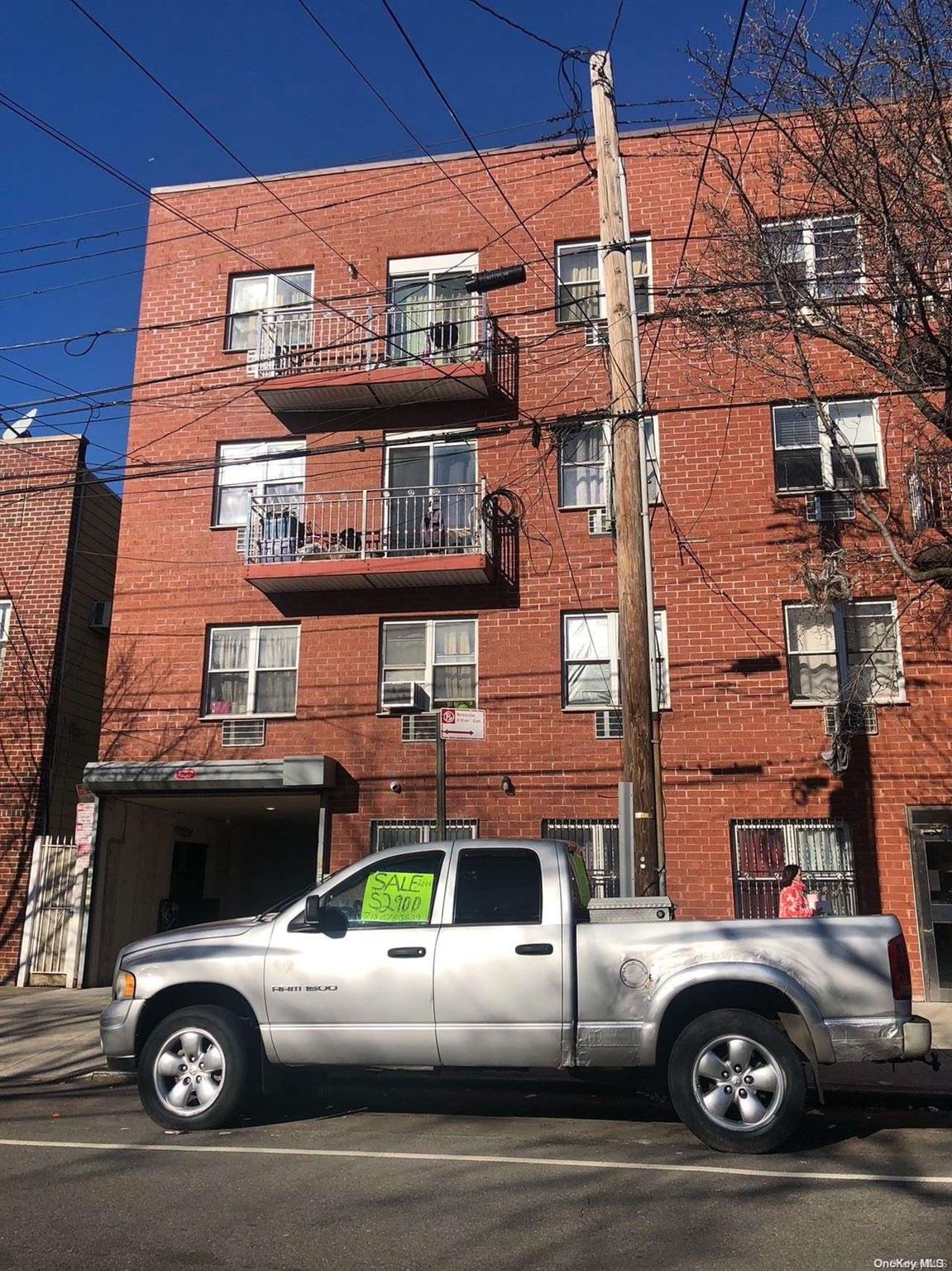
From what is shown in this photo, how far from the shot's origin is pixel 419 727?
1509cm

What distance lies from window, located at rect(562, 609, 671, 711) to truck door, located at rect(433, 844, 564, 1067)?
26.9 feet

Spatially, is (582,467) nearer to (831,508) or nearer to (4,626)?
(831,508)

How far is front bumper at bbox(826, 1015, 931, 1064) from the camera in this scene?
5.96 metres

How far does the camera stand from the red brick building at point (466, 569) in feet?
45.6

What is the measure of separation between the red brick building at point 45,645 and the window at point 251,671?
9.64ft

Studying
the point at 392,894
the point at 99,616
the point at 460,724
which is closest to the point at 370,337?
the point at 99,616

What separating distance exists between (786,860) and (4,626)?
42.5 ft

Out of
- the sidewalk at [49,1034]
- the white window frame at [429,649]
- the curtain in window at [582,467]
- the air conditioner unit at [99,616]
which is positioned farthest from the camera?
the air conditioner unit at [99,616]

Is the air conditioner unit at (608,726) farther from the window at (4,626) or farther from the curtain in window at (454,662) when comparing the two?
the window at (4,626)

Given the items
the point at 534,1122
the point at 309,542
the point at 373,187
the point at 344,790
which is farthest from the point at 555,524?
the point at 534,1122

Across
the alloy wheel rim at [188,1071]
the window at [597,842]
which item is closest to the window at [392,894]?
the alloy wheel rim at [188,1071]

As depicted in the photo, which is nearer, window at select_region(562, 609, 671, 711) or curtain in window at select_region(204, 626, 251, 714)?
window at select_region(562, 609, 671, 711)

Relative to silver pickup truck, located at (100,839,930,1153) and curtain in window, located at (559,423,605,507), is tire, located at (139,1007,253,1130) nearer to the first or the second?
silver pickup truck, located at (100,839,930,1153)

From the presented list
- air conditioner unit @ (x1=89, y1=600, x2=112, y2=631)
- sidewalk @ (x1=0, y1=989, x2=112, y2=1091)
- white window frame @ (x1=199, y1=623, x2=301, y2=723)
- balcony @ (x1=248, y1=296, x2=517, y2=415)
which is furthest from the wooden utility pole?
air conditioner unit @ (x1=89, y1=600, x2=112, y2=631)
